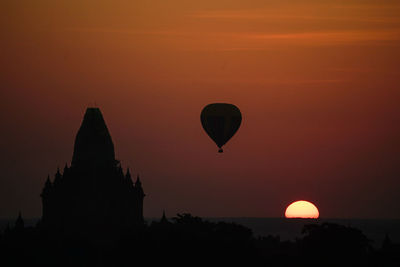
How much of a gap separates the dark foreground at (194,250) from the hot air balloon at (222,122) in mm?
8364

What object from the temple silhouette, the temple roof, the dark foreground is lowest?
the dark foreground

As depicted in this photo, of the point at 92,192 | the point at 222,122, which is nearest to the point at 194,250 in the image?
the point at 222,122

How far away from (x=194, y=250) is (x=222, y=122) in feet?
69.4

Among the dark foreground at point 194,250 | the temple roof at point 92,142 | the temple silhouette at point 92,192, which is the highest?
the temple roof at point 92,142

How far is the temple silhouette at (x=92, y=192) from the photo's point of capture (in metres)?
131

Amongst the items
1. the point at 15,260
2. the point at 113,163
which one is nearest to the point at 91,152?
the point at 113,163

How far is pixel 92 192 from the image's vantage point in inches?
5197

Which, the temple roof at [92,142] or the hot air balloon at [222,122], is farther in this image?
the temple roof at [92,142]

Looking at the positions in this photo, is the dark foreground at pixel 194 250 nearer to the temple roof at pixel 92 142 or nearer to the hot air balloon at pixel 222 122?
the hot air balloon at pixel 222 122

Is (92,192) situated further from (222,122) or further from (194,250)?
(194,250)

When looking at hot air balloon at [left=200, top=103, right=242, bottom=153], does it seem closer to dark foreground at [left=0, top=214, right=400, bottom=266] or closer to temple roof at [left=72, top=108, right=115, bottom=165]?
dark foreground at [left=0, top=214, right=400, bottom=266]

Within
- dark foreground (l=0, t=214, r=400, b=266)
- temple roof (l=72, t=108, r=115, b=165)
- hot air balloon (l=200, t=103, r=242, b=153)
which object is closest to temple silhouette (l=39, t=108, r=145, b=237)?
temple roof (l=72, t=108, r=115, b=165)

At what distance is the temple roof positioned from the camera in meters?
132

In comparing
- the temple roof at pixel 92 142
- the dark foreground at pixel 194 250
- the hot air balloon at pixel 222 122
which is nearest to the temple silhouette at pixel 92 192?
the temple roof at pixel 92 142
